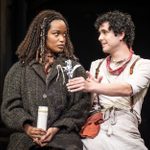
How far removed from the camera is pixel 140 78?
13.4ft

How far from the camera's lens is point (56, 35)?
4.12 metres

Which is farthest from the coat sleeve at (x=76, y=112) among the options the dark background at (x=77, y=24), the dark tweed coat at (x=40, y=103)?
the dark background at (x=77, y=24)

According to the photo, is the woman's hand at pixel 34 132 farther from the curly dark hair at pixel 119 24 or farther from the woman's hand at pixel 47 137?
the curly dark hair at pixel 119 24

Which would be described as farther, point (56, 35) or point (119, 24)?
point (119, 24)

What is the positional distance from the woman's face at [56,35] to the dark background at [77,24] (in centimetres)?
187

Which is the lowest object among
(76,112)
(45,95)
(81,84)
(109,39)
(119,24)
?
(76,112)

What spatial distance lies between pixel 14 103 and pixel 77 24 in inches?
90.5

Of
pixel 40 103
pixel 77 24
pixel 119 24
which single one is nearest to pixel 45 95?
pixel 40 103

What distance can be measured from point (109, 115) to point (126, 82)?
250 mm

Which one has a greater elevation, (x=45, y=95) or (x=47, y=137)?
(x=45, y=95)

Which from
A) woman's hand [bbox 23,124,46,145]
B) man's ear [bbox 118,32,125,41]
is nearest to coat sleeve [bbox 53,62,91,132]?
woman's hand [bbox 23,124,46,145]

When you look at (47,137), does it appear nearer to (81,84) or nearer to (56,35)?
(81,84)

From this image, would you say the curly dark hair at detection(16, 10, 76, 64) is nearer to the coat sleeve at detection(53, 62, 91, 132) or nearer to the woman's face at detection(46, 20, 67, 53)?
the woman's face at detection(46, 20, 67, 53)

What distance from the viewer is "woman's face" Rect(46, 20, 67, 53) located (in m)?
4.12
